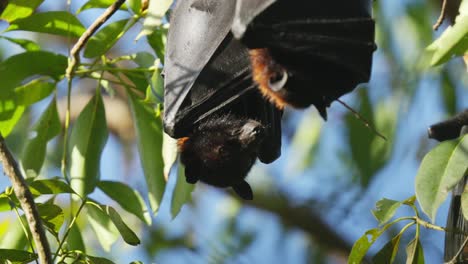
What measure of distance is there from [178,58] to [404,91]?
230 cm

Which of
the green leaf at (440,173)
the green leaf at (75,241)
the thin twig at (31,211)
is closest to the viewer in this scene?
the thin twig at (31,211)

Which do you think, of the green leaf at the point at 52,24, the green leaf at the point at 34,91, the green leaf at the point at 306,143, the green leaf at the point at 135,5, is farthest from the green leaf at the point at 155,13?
the green leaf at the point at 306,143

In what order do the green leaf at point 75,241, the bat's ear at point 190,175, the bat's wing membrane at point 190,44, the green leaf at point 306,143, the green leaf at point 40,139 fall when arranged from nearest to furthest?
the bat's wing membrane at point 190,44
the bat's ear at point 190,175
the green leaf at point 75,241
the green leaf at point 40,139
the green leaf at point 306,143

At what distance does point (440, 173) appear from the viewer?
8.68 feet

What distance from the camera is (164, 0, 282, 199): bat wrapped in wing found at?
9.95ft

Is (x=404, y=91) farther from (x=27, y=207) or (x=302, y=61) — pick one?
(x=27, y=207)

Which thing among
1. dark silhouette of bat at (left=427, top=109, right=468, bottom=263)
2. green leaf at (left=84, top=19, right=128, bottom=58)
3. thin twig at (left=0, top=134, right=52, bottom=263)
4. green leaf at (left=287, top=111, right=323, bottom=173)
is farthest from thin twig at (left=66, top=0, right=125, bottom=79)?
green leaf at (left=287, top=111, right=323, bottom=173)

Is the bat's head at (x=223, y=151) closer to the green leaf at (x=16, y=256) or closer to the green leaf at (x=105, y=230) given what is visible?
the green leaf at (x=105, y=230)

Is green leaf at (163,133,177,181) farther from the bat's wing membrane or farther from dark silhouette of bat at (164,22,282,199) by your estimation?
the bat's wing membrane

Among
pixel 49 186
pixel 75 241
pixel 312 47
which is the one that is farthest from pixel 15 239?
pixel 312 47

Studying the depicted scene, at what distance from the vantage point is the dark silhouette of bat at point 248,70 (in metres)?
2.57

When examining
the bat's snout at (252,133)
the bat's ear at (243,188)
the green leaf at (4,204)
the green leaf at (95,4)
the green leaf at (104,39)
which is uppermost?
the green leaf at (95,4)

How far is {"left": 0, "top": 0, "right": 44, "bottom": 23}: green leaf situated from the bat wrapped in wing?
51 centimetres

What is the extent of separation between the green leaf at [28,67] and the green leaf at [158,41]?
328 mm
